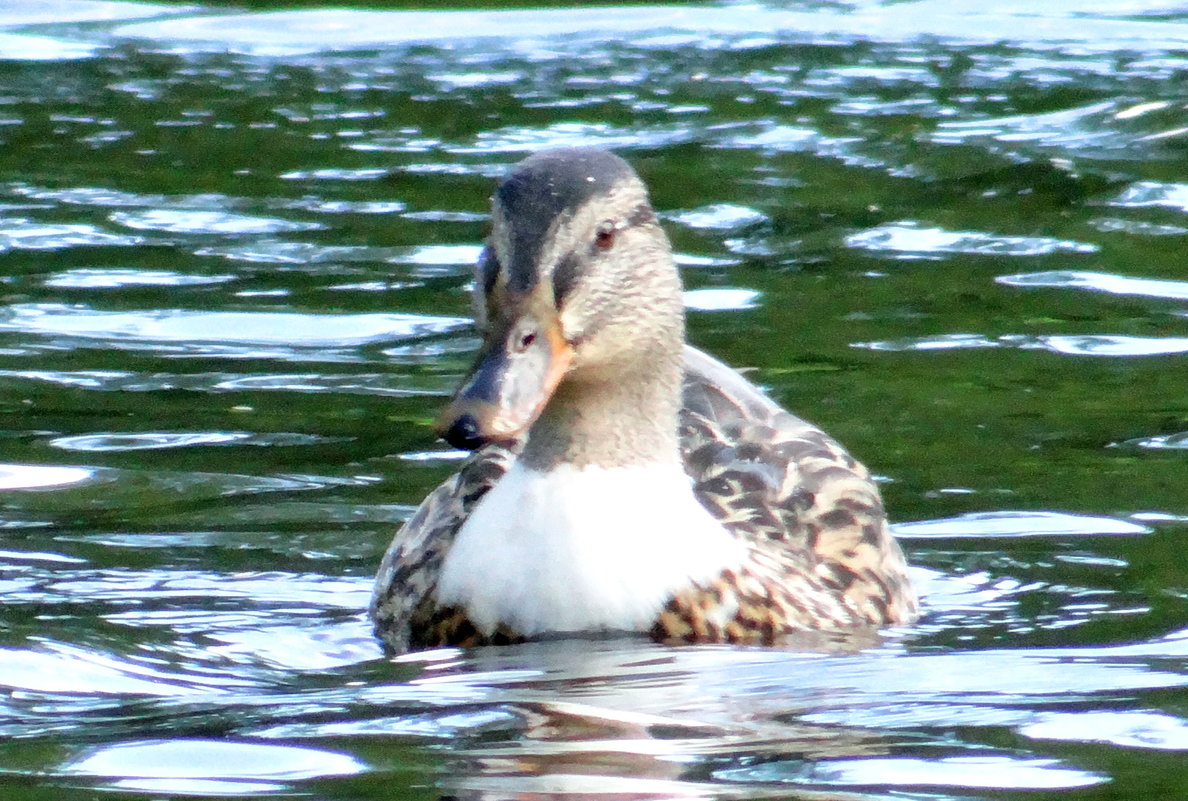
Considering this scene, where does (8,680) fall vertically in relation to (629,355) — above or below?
below

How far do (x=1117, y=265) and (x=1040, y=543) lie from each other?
352cm

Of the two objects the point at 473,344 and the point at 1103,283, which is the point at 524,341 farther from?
the point at 1103,283

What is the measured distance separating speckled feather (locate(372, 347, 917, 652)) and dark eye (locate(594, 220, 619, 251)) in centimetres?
88

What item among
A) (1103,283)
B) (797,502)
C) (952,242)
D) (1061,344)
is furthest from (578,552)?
(952,242)

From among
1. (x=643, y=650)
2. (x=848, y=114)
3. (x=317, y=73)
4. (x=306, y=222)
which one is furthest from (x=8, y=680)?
(x=317, y=73)

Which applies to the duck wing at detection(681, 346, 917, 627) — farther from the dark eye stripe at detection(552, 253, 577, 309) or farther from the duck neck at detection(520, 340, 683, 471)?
the dark eye stripe at detection(552, 253, 577, 309)

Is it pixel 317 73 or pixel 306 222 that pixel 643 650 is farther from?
pixel 317 73

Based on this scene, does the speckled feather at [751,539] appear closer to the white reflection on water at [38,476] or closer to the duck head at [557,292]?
the duck head at [557,292]

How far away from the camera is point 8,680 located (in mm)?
6078

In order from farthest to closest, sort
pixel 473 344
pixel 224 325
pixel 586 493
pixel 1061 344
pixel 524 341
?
pixel 224 325, pixel 473 344, pixel 1061 344, pixel 586 493, pixel 524 341

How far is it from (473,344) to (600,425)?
343 centimetres

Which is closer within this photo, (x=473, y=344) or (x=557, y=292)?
(x=557, y=292)

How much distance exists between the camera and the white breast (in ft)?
21.1

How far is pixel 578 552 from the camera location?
646cm
